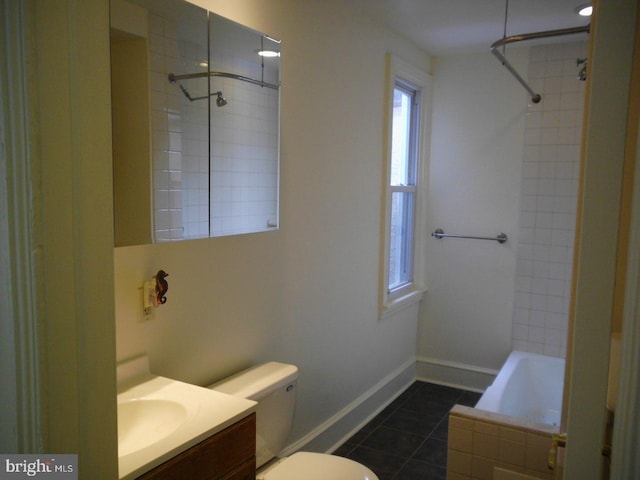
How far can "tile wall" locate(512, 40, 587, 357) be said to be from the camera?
11.2 feet

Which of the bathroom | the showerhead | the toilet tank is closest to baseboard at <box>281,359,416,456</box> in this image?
the bathroom

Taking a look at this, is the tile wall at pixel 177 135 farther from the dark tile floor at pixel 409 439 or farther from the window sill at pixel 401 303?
the window sill at pixel 401 303

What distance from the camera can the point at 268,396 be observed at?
6.25ft

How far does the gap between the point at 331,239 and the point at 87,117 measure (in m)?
1.99

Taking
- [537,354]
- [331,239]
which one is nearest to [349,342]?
[331,239]

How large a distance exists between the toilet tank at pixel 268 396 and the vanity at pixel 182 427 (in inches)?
11.1

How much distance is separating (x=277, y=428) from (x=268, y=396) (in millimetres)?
163

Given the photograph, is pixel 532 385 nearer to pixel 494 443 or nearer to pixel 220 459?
pixel 494 443

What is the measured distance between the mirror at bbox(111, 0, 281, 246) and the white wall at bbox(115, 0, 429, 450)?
16cm

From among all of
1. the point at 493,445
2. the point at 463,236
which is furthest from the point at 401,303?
the point at 493,445

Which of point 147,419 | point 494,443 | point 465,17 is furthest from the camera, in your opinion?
point 465,17

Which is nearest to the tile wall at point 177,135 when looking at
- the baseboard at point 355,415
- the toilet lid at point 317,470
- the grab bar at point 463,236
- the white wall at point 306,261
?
the white wall at point 306,261

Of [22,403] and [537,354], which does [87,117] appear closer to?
[22,403]

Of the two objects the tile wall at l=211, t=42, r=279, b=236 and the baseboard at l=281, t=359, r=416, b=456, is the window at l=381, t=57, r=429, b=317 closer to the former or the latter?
the baseboard at l=281, t=359, r=416, b=456
